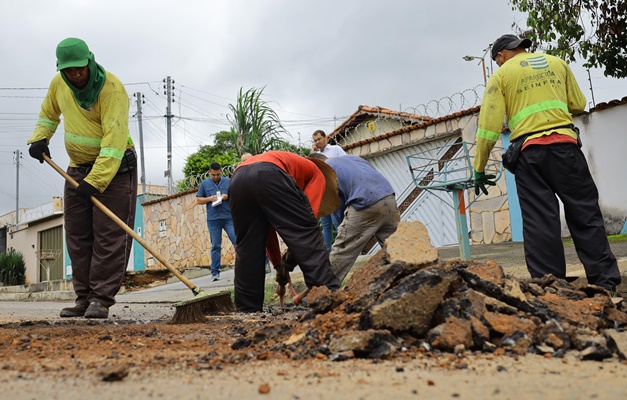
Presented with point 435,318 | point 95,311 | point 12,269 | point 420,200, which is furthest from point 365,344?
point 12,269

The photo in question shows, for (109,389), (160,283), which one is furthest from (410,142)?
(109,389)

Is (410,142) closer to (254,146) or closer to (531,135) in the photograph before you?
(254,146)

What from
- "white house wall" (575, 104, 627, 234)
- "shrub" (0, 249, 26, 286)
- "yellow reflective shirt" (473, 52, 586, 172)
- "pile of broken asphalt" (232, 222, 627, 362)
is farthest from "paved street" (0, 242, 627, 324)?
"shrub" (0, 249, 26, 286)

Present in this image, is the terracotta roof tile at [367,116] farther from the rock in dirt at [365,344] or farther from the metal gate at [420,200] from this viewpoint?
the rock in dirt at [365,344]

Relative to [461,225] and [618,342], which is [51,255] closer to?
[461,225]

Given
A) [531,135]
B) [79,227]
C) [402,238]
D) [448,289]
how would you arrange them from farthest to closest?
[79,227]
[531,135]
[402,238]
[448,289]

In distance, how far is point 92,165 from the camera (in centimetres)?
480

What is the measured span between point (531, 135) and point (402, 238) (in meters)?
1.50

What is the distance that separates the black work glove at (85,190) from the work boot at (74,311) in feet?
2.62

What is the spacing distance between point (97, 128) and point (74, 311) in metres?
1.34

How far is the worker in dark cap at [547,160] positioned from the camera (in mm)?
3947

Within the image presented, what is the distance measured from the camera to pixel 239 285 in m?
4.68

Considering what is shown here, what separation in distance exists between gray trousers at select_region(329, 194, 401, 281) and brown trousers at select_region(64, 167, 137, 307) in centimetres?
176

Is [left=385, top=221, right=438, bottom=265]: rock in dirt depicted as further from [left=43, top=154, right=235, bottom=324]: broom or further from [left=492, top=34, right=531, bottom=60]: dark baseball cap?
[left=492, top=34, right=531, bottom=60]: dark baseball cap
